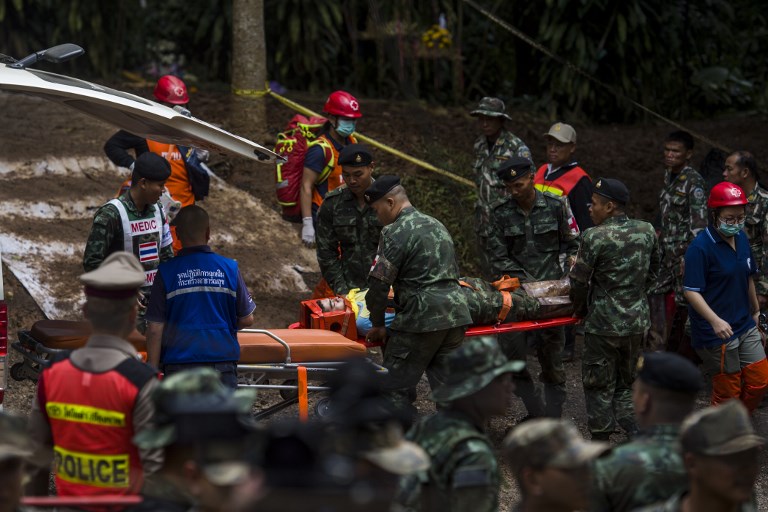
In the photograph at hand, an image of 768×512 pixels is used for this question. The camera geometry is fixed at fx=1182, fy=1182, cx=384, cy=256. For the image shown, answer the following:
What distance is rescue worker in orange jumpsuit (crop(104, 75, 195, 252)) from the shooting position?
30.5 feet

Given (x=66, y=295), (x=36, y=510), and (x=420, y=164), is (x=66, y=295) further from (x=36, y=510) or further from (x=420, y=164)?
(x=36, y=510)

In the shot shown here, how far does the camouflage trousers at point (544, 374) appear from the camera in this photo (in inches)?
342

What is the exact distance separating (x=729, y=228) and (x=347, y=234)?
2.74m

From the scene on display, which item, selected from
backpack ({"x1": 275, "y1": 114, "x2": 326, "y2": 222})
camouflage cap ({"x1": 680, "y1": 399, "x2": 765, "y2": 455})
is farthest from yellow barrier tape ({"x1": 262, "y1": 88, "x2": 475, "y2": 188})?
camouflage cap ({"x1": 680, "y1": 399, "x2": 765, "y2": 455})

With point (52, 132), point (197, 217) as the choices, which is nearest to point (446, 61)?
point (52, 132)

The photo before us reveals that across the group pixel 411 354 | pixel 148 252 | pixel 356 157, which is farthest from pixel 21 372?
pixel 356 157

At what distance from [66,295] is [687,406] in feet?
22.1

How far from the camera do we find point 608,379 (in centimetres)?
798

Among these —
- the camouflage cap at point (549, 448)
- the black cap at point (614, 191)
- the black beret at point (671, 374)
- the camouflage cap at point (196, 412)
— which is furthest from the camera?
the black cap at point (614, 191)

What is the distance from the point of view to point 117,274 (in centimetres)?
467

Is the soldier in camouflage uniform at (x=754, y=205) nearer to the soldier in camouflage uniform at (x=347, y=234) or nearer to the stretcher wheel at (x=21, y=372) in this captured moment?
the soldier in camouflage uniform at (x=347, y=234)

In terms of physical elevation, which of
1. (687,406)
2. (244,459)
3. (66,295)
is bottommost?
(66,295)

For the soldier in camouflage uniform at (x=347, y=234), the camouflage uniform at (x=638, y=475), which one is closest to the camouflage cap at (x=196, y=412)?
the camouflage uniform at (x=638, y=475)

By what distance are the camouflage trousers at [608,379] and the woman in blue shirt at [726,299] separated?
50cm
